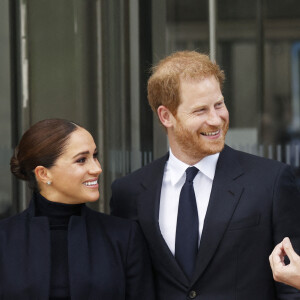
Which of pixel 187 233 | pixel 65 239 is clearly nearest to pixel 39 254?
pixel 65 239

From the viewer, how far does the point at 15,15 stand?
527 cm

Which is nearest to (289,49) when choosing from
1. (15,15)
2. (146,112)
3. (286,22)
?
(286,22)

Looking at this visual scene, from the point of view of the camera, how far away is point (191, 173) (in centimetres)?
338

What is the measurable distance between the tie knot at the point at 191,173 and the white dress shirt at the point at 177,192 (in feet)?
0.07

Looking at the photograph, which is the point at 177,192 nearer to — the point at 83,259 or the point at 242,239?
the point at 242,239

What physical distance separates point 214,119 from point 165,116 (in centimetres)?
30

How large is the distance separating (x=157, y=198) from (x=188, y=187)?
6.5 inches

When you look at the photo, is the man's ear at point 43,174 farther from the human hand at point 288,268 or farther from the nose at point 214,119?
the human hand at point 288,268

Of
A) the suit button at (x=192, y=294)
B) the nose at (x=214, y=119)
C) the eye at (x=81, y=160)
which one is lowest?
the suit button at (x=192, y=294)

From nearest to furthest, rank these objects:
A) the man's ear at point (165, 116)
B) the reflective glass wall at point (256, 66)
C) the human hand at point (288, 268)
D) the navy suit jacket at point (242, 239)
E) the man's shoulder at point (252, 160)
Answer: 1. the human hand at point (288, 268)
2. the navy suit jacket at point (242, 239)
3. the man's shoulder at point (252, 160)
4. the man's ear at point (165, 116)
5. the reflective glass wall at point (256, 66)

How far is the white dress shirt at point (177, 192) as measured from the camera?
336cm

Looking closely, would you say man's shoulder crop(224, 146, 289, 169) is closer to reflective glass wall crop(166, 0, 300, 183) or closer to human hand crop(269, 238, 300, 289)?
human hand crop(269, 238, 300, 289)

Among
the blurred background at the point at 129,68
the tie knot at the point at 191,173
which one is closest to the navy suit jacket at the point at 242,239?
the tie knot at the point at 191,173

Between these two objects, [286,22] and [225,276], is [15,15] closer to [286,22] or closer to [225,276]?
[286,22]
